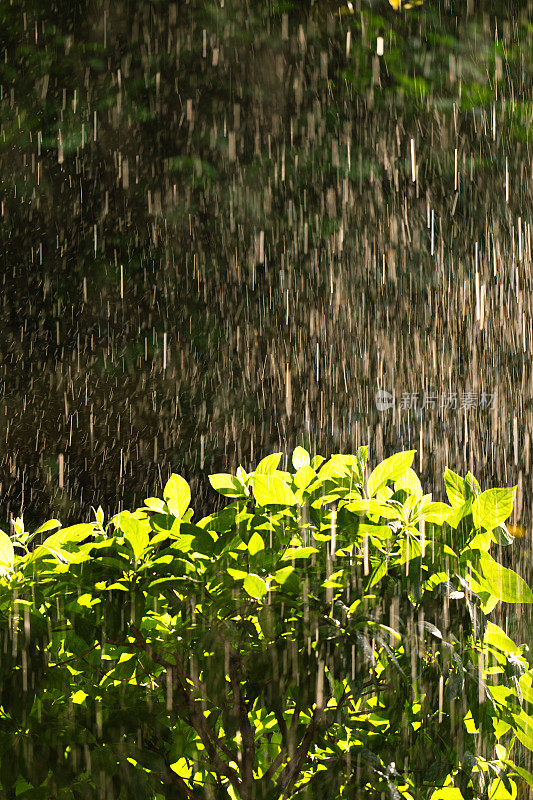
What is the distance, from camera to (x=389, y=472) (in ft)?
3.27

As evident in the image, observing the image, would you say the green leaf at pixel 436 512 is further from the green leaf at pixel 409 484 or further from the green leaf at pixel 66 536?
the green leaf at pixel 66 536

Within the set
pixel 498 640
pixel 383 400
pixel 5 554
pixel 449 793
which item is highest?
pixel 383 400

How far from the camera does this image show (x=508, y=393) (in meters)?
→ 3.47

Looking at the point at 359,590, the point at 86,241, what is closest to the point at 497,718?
the point at 359,590

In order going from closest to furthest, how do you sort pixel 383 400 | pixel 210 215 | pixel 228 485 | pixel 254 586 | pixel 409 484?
pixel 254 586 → pixel 409 484 → pixel 228 485 → pixel 210 215 → pixel 383 400

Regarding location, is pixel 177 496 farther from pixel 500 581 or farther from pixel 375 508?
pixel 500 581

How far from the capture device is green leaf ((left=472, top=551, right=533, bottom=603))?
2.83 ft

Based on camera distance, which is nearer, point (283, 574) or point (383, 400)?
point (283, 574)

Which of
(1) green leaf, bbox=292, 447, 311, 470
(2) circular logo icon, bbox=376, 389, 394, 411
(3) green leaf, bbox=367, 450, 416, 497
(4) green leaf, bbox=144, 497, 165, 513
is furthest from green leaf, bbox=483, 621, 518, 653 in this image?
(2) circular logo icon, bbox=376, 389, 394, 411

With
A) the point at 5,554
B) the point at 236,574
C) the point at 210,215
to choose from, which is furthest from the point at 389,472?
the point at 210,215

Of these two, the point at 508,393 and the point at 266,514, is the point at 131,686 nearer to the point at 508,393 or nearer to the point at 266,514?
the point at 266,514

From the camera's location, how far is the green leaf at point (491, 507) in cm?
90

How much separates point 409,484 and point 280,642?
0.26 m

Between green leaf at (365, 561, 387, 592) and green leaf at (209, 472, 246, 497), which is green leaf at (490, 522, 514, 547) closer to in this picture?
green leaf at (365, 561, 387, 592)
